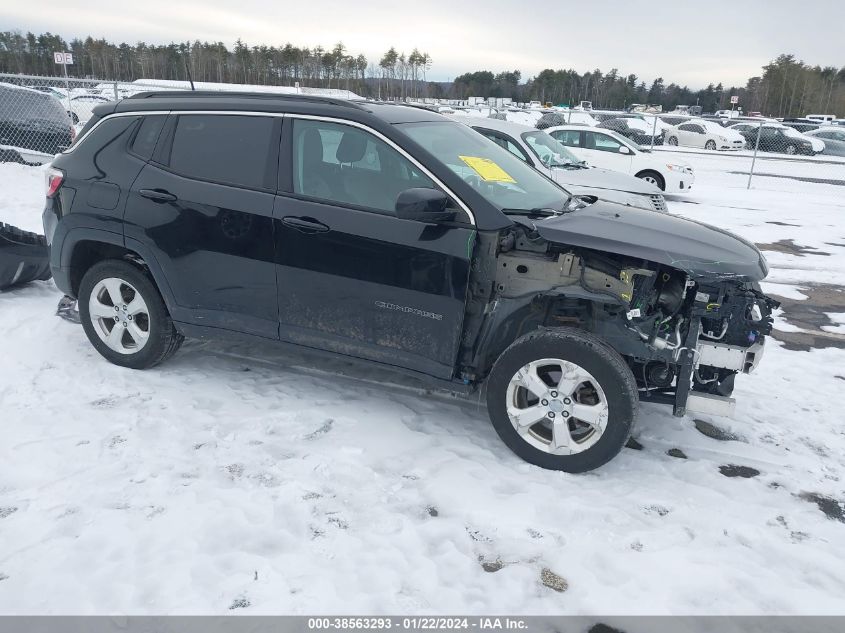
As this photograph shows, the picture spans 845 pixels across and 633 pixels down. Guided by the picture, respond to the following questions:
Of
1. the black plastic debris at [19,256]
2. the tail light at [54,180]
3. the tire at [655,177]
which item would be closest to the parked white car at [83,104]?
the black plastic debris at [19,256]

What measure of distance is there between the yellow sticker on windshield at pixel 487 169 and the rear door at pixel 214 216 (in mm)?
1253

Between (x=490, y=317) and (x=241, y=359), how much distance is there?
222 cm

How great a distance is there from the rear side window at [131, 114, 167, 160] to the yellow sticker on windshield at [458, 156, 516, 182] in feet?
6.88

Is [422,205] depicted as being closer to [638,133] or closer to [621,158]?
[621,158]

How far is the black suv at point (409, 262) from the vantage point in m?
3.49

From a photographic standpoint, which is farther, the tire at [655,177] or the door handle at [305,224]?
the tire at [655,177]

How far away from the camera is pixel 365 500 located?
3270mm

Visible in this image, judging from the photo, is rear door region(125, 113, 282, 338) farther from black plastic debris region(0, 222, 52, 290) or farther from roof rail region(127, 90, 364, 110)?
black plastic debris region(0, 222, 52, 290)

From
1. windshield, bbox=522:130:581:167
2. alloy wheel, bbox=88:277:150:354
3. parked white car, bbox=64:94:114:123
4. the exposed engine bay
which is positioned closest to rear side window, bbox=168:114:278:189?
alloy wheel, bbox=88:277:150:354

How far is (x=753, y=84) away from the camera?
8525 centimetres

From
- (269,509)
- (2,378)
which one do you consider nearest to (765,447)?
(269,509)

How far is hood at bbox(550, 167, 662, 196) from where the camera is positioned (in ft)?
34.1
